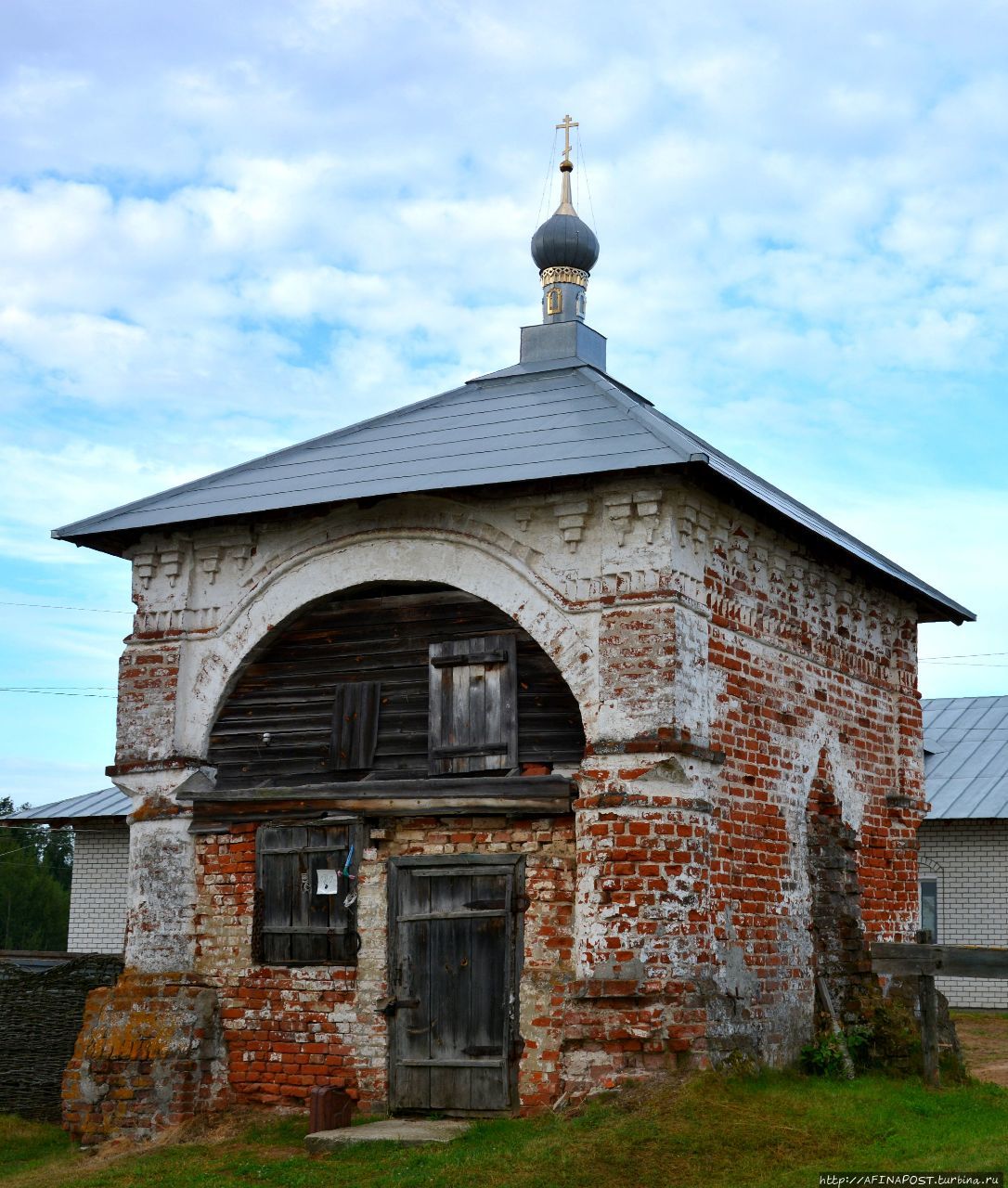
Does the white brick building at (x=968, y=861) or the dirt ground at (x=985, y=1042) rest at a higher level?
the white brick building at (x=968, y=861)

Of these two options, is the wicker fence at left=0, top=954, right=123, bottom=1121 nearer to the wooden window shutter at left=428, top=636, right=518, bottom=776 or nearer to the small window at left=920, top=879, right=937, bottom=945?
the wooden window shutter at left=428, top=636, right=518, bottom=776

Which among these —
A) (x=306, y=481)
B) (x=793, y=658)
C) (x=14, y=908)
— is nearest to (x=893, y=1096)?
(x=793, y=658)

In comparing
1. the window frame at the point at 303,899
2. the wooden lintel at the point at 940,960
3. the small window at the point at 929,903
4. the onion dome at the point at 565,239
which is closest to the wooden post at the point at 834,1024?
the wooden lintel at the point at 940,960

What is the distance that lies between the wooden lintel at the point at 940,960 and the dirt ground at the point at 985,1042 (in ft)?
8.31

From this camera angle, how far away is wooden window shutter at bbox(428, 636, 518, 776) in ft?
34.1

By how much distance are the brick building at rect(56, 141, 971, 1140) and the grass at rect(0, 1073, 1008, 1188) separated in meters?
0.39

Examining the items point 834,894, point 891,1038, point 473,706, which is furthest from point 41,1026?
point 891,1038

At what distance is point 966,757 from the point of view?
21203 mm

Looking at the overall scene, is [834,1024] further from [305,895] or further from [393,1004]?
[305,895]

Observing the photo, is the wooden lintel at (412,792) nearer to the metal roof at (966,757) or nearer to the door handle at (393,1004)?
the door handle at (393,1004)

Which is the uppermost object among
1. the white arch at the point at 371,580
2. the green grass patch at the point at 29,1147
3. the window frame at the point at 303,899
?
the white arch at the point at 371,580

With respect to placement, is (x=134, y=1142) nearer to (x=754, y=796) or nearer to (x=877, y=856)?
(x=754, y=796)

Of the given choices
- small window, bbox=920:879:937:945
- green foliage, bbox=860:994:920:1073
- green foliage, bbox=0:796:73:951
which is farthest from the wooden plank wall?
green foliage, bbox=0:796:73:951

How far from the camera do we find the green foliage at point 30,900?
42.1m
